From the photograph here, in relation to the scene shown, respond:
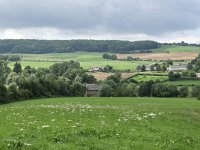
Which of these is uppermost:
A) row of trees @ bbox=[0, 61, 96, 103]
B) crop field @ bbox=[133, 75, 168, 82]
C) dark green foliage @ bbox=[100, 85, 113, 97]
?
row of trees @ bbox=[0, 61, 96, 103]

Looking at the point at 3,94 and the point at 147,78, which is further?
the point at 147,78

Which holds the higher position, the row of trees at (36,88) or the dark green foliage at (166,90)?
the row of trees at (36,88)

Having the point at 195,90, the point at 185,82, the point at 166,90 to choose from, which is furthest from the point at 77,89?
Result: the point at 185,82

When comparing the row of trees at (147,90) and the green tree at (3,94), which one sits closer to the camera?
the green tree at (3,94)

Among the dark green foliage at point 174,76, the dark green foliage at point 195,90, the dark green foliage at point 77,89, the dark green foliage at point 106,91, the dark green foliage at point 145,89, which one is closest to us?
the dark green foliage at point 77,89

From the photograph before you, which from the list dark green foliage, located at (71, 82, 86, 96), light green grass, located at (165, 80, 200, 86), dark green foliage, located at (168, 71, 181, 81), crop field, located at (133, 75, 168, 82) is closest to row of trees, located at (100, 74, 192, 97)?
dark green foliage, located at (71, 82, 86, 96)

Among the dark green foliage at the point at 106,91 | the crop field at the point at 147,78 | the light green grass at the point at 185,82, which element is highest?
the crop field at the point at 147,78

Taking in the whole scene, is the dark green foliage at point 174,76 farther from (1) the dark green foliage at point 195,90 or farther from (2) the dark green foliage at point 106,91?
(2) the dark green foliage at point 106,91

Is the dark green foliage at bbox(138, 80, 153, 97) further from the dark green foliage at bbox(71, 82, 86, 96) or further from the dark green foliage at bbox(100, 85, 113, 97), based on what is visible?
the dark green foliage at bbox(71, 82, 86, 96)

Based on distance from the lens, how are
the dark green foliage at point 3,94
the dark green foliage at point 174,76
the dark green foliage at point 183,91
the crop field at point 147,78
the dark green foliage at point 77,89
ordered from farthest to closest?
1. the crop field at point 147,78
2. the dark green foliage at point 174,76
3. the dark green foliage at point 183,91
4. the dark green foliage at point 77,89
5. the dark green foliage at point 3,94

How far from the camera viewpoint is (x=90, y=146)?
1625 cm

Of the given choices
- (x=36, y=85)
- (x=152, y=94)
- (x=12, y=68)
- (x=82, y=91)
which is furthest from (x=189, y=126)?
(x=12, y=68)

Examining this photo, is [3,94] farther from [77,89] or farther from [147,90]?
[147,90]

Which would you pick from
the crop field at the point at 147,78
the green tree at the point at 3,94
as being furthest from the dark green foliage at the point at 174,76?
the green tree at the point at 3,94
